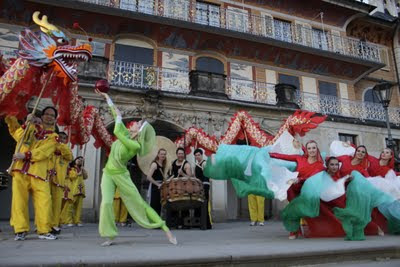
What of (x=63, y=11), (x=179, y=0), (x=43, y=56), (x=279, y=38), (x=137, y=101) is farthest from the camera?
(x=279, y=38)

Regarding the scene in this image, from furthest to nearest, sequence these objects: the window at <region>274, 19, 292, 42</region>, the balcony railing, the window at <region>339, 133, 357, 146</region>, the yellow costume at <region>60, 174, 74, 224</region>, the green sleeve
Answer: the window at <region>274, 19, 292, 42</region> → the window at <region>339, 133, 357, 146</region> → the balcony railing → the yellow costume at <region>60, 174, 74, 224</region> → the green sleeve

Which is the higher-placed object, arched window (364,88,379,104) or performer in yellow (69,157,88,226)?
arched window (364,88,379,104)

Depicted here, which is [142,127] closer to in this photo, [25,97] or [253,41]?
[25,97]

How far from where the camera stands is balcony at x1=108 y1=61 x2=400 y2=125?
13324mm

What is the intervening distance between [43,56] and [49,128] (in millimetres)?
1144

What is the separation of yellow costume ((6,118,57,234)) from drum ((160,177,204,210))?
2656mm

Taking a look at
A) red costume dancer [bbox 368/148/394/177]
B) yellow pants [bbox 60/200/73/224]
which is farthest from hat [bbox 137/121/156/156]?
red costume dancer [bbox 368/148/394/177]

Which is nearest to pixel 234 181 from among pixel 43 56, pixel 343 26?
pixel 43 56

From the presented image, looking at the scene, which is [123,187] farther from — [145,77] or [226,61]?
[226,61]

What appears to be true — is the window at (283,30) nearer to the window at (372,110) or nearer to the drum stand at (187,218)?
the window at (372,110)

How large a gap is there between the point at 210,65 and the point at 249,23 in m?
3.32

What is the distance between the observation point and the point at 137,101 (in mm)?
12234

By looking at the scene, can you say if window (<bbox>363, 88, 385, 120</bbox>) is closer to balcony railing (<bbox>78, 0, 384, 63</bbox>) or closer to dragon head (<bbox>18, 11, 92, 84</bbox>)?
balcony railing (<bbox>78, 0, 384, 63</bbox>)

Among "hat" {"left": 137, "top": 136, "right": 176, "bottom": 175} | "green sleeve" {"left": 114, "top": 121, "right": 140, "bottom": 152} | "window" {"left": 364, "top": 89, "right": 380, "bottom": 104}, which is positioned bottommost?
"green sleeve" {"left": 114, "top": 121, "right": 140, "bottom": 152}
